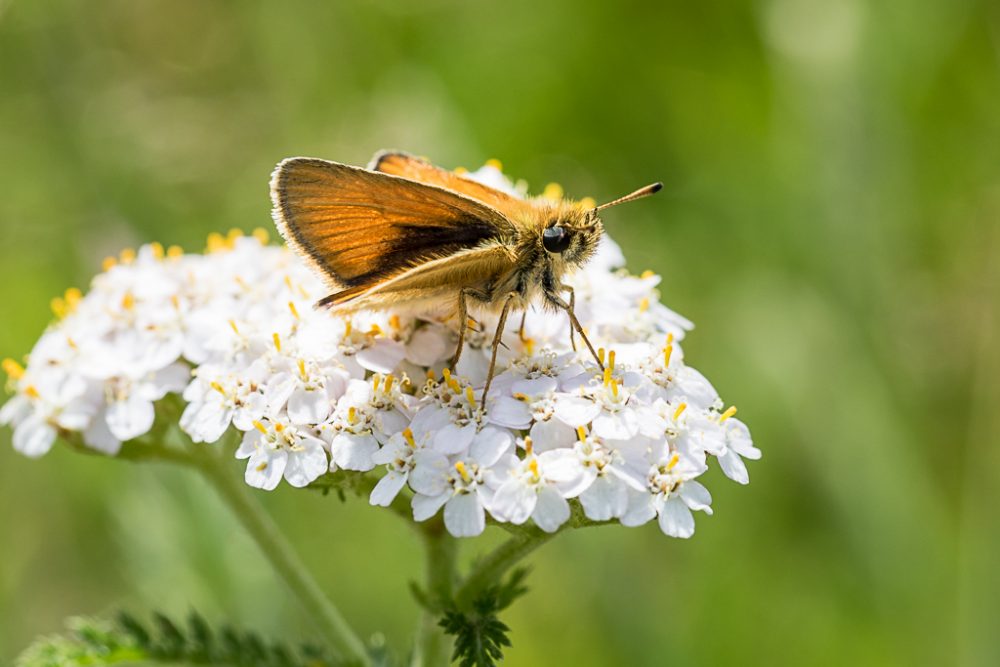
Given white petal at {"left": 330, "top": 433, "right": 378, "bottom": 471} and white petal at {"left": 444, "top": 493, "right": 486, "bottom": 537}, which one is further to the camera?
white petal at {"left": 330, "top": 433, "right": 378, "bottom": 471}

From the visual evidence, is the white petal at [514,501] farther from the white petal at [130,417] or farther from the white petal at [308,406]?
the white petal at [130,417]

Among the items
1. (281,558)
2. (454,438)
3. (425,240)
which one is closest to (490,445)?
(454,438)

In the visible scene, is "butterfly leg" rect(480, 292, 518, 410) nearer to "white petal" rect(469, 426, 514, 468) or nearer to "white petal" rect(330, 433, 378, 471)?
"white petal" rect(469, 426, 514, 468)

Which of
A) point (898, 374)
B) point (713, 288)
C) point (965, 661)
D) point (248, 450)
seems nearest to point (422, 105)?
point (713, 288)

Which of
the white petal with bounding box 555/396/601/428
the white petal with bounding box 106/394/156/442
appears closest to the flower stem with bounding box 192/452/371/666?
the white petal with bounding box 106/394/156/442

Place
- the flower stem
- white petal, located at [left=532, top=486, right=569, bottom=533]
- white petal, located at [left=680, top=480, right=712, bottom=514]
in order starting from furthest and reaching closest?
the flower stem, white petal, located at [left=680, top=480, right=712, bottom=514], white petal, located at [left=532, top=486, right=569, bottom=533]

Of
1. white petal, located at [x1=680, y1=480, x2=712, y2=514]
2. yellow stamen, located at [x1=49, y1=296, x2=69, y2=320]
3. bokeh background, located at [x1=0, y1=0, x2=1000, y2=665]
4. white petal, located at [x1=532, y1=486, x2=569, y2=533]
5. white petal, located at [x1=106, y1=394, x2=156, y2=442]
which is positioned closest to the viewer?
white petal, located at [x1=532, y1=486, x2=569, y2=533]

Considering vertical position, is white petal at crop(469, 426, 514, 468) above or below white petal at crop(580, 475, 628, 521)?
above
